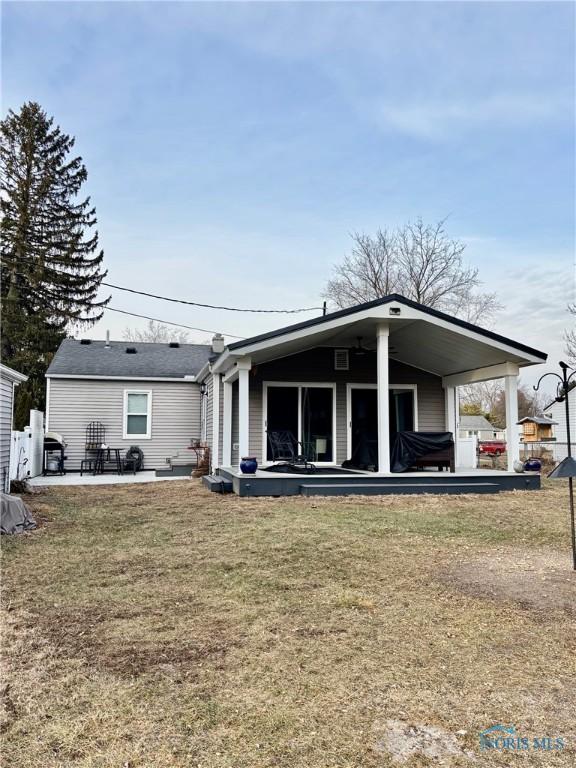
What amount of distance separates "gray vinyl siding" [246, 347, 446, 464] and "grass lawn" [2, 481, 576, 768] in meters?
5.78

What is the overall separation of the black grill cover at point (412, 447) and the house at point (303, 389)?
37 cm

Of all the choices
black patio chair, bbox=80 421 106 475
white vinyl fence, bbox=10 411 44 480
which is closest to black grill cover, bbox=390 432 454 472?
white vinyl fence, bbox=10 411 44 480

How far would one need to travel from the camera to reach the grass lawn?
6.61 feet

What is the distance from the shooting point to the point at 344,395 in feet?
38.8

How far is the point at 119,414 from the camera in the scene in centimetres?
1440

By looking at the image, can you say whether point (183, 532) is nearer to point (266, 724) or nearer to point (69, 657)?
point (69, 657)

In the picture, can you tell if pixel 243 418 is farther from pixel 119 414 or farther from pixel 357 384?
pixel 119 414

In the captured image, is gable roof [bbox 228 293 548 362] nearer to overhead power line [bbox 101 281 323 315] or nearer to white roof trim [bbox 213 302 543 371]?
white roof trim [bbox 213 302 543 371]

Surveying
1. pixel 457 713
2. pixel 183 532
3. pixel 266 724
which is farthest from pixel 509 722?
pixel 183 532

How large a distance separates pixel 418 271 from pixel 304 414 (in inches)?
642

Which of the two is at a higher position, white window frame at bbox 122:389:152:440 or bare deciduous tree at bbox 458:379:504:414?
bare deciduous tree at bbox 458:379:504:414

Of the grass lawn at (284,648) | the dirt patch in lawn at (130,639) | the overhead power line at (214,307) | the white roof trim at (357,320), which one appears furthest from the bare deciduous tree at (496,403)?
the dirt patch in lawn at (130,639)

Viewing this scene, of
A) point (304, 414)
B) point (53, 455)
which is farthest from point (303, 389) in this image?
point (53, 455)

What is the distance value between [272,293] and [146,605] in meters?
20.4
